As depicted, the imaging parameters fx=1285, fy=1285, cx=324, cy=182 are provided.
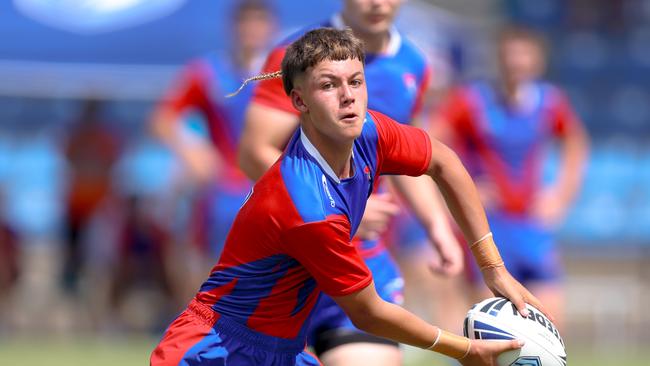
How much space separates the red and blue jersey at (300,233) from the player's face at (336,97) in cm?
13

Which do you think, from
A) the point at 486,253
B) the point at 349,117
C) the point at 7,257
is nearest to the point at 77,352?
the point at 7,257

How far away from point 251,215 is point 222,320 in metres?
0.43

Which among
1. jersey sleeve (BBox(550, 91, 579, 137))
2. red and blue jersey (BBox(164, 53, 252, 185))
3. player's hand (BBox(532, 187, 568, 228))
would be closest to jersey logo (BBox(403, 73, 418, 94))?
red and blue jersey (BBox(164, 53, 252, 185))

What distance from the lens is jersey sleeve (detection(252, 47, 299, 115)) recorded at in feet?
17.1

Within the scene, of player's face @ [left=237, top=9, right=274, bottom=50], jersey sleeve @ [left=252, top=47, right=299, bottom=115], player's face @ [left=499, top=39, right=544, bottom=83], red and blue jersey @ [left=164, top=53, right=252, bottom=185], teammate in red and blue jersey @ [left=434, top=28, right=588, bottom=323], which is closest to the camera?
jersey sleeve @ [left=252, top=47, right=299, bottom=115]

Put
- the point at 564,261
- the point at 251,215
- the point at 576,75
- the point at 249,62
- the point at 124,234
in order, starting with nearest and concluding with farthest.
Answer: the point at 251,215 → the point at 249,62 → the point at 124,234 → the point at 564,261 → the point at 576,75

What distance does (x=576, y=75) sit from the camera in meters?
17.4

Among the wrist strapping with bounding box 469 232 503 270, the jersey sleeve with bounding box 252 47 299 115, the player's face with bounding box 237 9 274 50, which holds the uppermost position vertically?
the player's face with bounding box 237 9 274 50

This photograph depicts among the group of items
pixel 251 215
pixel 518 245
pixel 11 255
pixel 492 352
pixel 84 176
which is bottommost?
A: pixel 492 352

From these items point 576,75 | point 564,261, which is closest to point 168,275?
point 564,261

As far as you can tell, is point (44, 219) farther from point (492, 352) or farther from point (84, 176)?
point (492, 352)

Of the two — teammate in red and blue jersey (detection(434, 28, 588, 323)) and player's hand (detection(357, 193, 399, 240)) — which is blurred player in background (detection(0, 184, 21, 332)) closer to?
teammate in red and blue jersey (detection(434, 28, 588, 323))

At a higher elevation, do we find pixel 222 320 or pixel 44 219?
pixel 44 219

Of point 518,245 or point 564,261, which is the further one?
point 564,261
